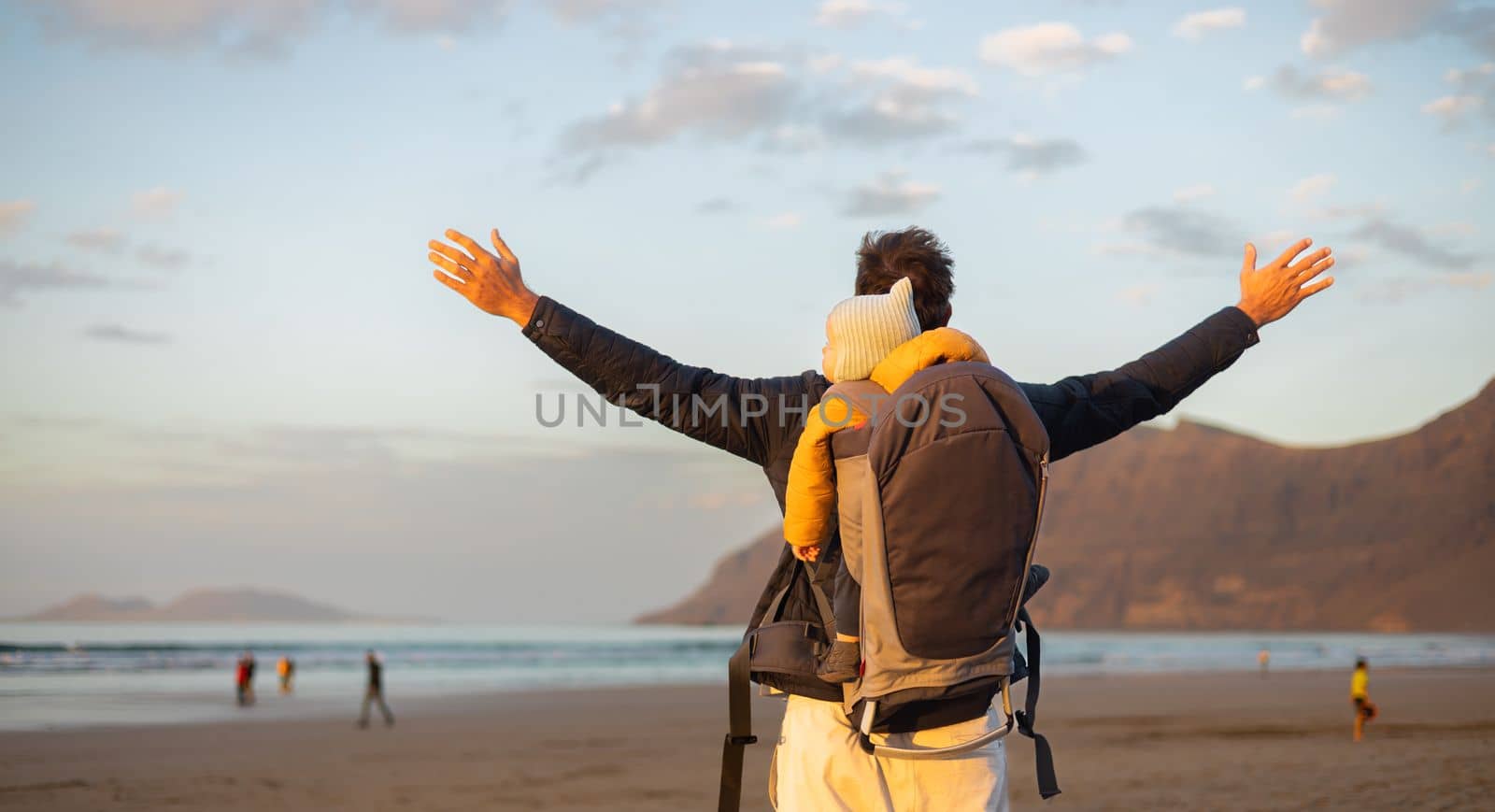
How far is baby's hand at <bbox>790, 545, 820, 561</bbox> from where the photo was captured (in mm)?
2242

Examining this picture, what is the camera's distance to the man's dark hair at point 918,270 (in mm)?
2389

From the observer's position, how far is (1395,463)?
164875 millimetres

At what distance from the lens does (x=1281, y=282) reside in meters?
2.80

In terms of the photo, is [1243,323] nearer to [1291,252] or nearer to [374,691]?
[1291,252]

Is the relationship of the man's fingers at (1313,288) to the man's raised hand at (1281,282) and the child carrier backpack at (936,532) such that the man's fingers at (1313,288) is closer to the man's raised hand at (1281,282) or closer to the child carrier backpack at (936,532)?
the man's raised hand at (1281,282)

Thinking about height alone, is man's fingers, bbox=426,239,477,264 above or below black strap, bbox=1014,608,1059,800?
above

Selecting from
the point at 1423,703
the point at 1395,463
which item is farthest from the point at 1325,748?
the point at 1395,463

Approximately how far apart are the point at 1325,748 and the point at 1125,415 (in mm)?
14997

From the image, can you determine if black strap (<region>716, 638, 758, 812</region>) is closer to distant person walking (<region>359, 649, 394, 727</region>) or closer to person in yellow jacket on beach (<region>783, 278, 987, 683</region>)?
person in yellow jacket on beach (<region>783, 278, 987, 683</region>)

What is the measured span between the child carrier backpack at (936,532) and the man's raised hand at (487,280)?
756 millimetres

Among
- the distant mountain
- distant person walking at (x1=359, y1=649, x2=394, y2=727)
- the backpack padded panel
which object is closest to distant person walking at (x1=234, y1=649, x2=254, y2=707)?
→ distant person walking at (x1=359, y1=649, x2=394, y2=727)

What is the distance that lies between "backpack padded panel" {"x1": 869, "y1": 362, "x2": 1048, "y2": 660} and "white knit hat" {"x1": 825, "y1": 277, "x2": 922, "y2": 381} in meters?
0.15

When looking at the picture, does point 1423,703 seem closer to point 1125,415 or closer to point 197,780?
point 197,780

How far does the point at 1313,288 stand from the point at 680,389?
154cm
